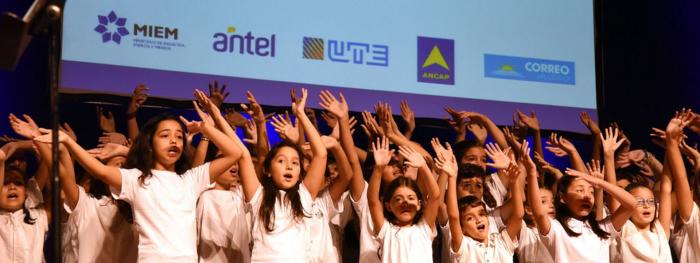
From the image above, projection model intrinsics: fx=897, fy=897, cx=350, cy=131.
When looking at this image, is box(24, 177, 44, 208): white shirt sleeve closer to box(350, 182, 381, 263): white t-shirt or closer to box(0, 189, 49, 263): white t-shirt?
box(0, 189, 49, 263): white t-shirt

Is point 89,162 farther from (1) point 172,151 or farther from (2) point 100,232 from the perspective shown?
(2) point 100,232

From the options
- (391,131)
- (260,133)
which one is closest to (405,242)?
(391,131)

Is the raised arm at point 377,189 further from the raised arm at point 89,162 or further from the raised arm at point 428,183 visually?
the raised arm at point 89,162

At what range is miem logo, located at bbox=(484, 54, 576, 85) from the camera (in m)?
5.54

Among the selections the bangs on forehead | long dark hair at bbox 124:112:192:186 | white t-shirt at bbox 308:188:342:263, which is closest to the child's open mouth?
long dark hair at bbox 124:112:192:186

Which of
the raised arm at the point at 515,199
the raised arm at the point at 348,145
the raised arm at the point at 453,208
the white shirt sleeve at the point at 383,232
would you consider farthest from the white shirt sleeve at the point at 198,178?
the raised arm at the point at 515,199

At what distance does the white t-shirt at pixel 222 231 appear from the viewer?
4176 mm

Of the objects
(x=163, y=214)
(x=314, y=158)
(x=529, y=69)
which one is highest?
(x=529, y=69)

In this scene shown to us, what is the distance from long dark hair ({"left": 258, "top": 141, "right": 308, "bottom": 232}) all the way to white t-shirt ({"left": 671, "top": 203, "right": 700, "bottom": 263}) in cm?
215

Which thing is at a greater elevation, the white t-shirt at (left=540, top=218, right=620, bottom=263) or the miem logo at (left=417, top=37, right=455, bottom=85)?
the miem logo at (left=417, top=37, right=455, bottom=85)

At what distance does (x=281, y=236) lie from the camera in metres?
3.85

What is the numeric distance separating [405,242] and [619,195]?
1108 millimetres

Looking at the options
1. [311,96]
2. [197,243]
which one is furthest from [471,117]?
[197,243]

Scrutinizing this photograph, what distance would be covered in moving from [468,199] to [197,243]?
1314 millimetres
